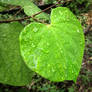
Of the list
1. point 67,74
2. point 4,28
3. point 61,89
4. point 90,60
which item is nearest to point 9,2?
point 4,28

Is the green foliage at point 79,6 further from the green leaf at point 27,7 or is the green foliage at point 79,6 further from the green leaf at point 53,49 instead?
the green leaf at point 53,49

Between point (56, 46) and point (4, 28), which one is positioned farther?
point (4, 28)

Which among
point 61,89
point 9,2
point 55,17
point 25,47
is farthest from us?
point 61,89

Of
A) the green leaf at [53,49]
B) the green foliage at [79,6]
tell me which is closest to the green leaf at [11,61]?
the green leaf at [53,49]

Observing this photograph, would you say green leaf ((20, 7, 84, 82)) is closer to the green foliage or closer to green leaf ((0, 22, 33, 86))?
green leaf ((0, 22, 33, 86))

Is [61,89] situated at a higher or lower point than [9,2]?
lower

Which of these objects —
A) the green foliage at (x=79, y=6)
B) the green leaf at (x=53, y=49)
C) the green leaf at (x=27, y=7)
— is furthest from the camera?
the green foliage at (x=79, y=6)

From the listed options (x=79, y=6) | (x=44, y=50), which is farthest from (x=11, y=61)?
(x=79, y=6)

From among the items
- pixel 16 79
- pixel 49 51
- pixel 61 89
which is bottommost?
pixel 61 89

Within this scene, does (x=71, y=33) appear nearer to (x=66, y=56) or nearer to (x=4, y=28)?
(x=66, y=56)
